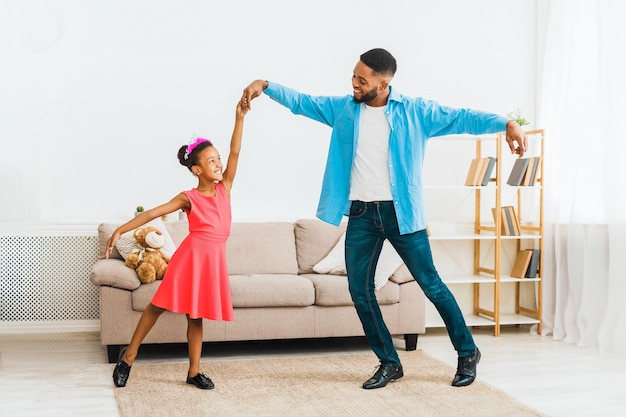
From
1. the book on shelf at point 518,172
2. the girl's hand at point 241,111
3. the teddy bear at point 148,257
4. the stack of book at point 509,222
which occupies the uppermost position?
the girl's hand at point 241,111

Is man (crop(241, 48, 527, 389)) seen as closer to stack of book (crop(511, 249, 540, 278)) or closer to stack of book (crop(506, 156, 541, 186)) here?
stack of book (crop(506, 156, 541, 186))

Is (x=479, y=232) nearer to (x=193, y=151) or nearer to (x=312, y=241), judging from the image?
(x=312, y=241)

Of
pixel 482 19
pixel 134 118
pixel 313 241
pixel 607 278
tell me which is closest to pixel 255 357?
pixel 313 241

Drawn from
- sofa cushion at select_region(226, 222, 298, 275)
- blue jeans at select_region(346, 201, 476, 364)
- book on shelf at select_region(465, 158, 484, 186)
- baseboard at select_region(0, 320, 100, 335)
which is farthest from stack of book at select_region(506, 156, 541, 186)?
baseboard at select_region(0, 320, 100, 335)

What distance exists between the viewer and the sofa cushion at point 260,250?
14.9ft

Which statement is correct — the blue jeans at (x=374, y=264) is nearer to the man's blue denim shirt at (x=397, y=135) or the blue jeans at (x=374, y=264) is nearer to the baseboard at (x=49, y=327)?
the man's blue denim shirt at (x=397, y=135)

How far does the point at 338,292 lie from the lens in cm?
417

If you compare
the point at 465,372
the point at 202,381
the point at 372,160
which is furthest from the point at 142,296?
the point at 465,372

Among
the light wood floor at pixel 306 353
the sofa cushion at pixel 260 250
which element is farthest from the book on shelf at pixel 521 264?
the sofa cushion at pixel 260 250

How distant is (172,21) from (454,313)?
8.78ft

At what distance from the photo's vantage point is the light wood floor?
317 centimetres

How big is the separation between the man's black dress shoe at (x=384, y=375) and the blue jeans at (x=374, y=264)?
3 centimetres

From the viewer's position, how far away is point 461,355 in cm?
342

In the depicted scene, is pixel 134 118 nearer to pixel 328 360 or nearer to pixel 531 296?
pixel 328 360
